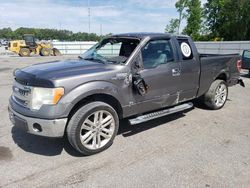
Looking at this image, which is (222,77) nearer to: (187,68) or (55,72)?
(187,68)

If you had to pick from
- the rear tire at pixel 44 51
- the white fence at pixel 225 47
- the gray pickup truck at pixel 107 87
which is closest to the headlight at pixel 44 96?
the gray pickup truck at pixel 107 87

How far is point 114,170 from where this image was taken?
11.6 feet

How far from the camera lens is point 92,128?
3967 mm

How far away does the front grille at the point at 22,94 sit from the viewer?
12.2 ft

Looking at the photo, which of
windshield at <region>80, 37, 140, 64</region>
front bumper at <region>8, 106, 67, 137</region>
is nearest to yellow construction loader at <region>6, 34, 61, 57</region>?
windshield at <region>80, 37, 140, 64</region>

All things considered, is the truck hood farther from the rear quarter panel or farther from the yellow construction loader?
the yellow construction loader

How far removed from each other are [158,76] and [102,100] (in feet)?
3.78

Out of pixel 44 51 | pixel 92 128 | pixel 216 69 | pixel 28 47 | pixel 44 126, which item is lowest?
pixel 44 51

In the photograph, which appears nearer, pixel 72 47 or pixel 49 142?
pixel 49 142

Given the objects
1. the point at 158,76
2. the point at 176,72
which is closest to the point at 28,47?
the point at 176,72

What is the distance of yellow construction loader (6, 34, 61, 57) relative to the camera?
2786cm

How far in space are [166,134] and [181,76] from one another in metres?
1.20

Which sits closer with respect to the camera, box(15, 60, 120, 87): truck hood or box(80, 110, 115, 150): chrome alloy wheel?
box(15, 60, 120, 87): truck hood

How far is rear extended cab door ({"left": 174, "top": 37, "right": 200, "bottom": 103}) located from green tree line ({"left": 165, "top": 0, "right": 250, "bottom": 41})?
1635 inches
